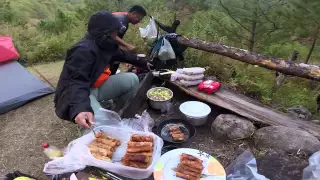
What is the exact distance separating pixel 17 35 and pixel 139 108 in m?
5.02

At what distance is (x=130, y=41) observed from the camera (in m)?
6.40

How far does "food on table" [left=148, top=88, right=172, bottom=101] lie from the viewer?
3.78 m

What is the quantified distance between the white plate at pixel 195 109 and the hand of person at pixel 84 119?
1340 millimetres

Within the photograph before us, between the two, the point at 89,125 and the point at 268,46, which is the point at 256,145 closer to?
the point at 89,125

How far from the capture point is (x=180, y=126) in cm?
331

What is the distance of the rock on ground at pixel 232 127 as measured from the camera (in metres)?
3.21

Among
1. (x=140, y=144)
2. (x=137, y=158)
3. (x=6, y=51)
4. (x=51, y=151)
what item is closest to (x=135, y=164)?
(x=137, y=158)

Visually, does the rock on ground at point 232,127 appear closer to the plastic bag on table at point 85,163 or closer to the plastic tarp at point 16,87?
the plastic bag on table at point 85,163

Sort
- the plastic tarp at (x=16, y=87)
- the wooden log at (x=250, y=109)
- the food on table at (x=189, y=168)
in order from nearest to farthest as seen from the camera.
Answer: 1. the food on table at (x=189, y=168)
2. the wooden log at (x=250, y=109)
3. the plastic tarp at (x=16, y=87)

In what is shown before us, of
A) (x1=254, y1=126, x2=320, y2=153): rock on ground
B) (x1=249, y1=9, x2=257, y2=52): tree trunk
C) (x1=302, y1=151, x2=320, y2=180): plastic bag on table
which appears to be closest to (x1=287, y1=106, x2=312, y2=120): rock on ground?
(x1=254, y1=126, x2=320, y2=153): rock on ground

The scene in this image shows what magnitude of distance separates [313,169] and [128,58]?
270cm

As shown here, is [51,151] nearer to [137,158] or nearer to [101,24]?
[137,158]

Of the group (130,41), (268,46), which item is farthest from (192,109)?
(268,46)

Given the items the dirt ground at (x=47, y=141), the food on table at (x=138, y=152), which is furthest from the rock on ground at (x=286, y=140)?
the food on table at (x=138, y=152)
